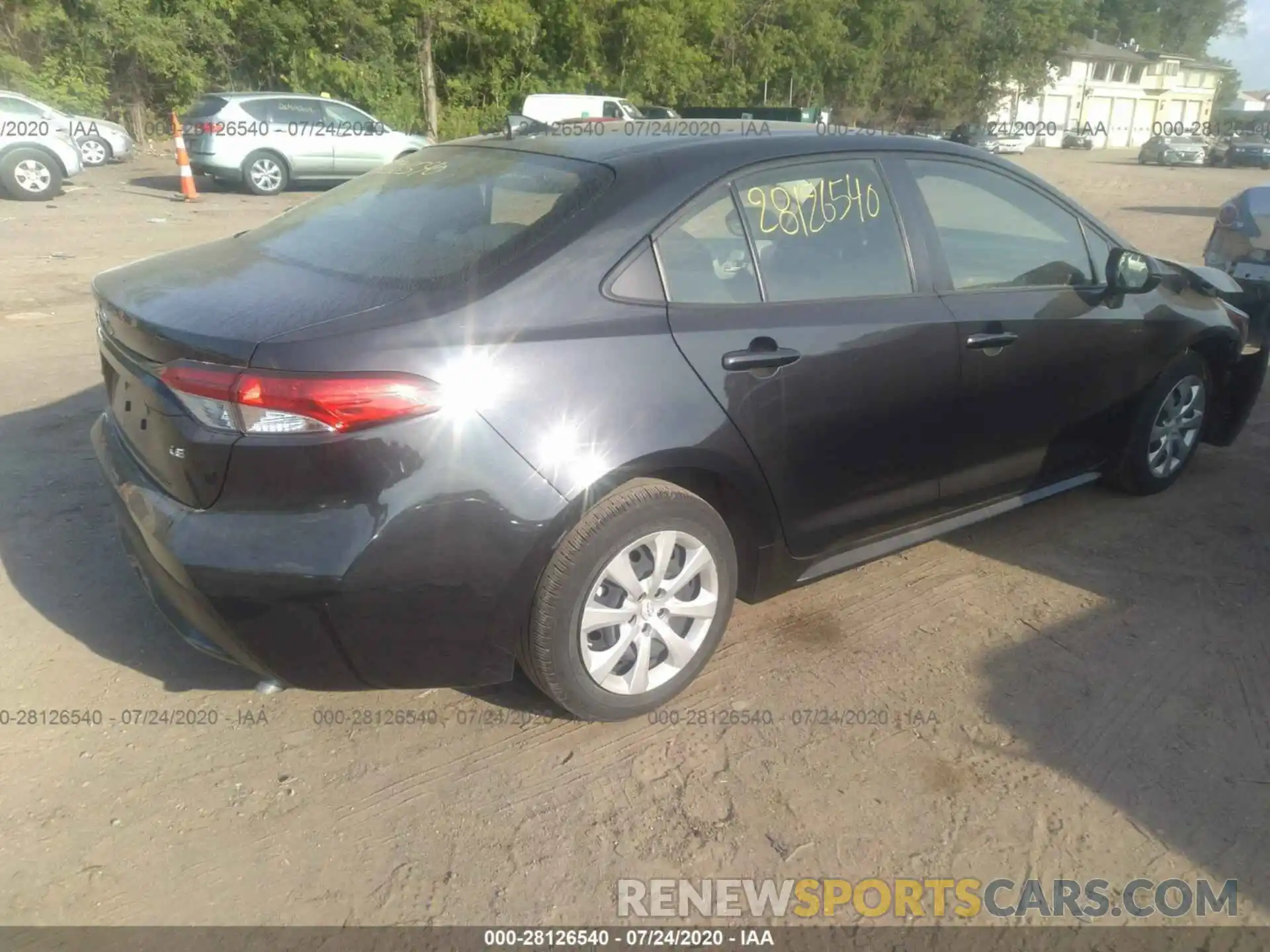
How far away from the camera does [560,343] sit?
254 centimetres

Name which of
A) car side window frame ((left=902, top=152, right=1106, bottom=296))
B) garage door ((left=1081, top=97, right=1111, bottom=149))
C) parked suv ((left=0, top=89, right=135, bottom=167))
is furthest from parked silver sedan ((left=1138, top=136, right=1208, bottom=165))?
car side window frame ((left=902, top=152, right=1106, bottom=296))

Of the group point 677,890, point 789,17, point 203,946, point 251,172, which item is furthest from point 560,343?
point 789,17

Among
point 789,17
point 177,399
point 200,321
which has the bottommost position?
point 177,399

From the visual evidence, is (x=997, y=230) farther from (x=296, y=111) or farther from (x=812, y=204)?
(x=296, y=111)

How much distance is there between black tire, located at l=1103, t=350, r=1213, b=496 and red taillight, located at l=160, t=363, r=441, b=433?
3.27 meters

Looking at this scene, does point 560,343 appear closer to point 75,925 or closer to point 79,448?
point 75,925

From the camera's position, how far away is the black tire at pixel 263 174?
51.6ft

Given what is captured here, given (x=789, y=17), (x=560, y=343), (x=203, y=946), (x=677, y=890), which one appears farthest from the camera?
(x=789, y=17)

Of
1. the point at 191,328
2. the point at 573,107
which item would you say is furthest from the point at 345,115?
the point at 191,328

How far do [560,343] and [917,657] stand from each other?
1691 millimetres

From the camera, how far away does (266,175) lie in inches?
628

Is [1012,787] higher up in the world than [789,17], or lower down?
lower down

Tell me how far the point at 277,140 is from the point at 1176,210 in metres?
16.5

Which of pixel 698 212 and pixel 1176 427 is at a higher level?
pixel 698 212
